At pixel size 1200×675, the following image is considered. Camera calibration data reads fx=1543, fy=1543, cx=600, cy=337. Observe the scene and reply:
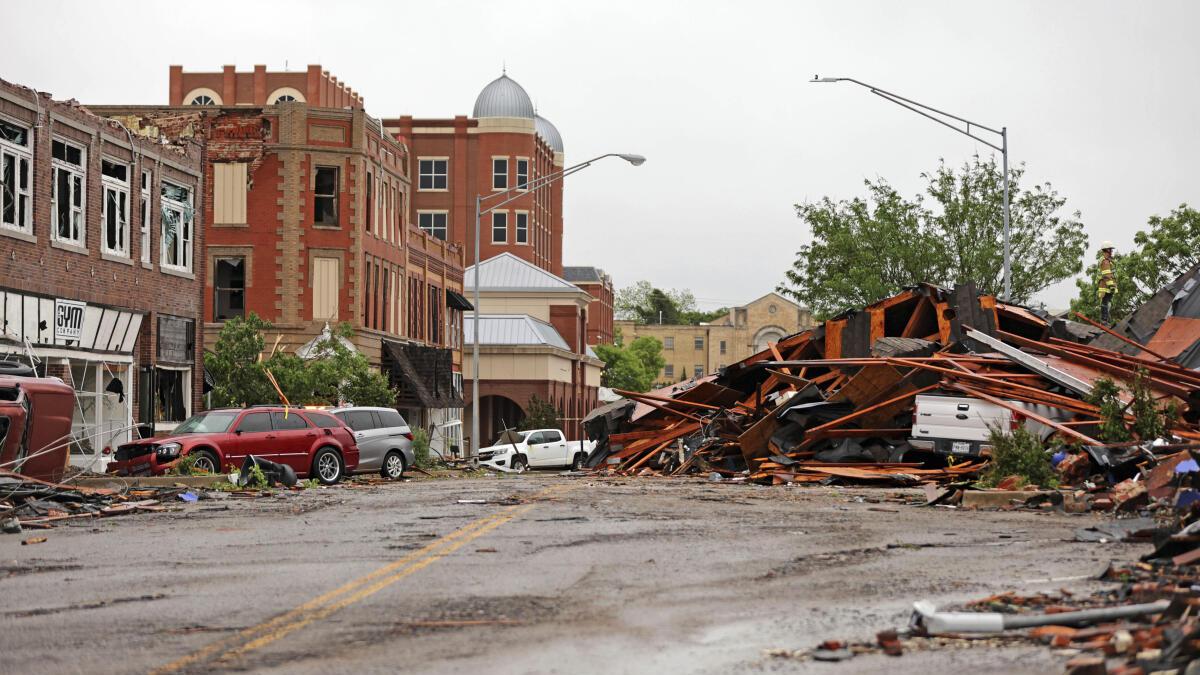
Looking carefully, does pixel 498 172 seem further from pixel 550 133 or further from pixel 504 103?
pixel 550 133

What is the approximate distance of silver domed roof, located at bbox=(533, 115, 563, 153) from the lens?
400 ft

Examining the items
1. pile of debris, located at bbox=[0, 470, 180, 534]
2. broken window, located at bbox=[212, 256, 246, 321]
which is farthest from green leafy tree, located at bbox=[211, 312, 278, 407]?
pile of debris, located at bbox=[0, 470, 180, 534]

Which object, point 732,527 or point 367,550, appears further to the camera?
point 732,527

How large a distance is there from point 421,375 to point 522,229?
43.4 metres

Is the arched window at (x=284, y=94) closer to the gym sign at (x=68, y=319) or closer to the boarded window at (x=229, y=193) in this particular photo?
the boarded window at (x=229, y=193)

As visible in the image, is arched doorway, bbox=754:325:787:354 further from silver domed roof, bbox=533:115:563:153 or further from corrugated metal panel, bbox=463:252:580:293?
corrugated metal panel, bbox=463:252:580:293

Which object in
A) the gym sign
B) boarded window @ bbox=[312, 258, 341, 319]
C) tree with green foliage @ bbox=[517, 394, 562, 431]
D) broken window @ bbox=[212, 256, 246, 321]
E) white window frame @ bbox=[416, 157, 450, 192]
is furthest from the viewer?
white window frame @ bbox=[416, 157, 450, 192]

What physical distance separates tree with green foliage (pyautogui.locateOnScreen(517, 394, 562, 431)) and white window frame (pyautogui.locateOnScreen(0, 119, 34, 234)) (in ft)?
140

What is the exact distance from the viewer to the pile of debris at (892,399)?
2461cm

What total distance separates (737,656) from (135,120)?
44.2 m

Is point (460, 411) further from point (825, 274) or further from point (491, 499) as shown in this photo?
point (491, 499)

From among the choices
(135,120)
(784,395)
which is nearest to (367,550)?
(784,395)

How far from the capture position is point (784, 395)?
31500 mm

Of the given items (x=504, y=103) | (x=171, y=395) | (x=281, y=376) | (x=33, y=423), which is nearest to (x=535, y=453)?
(x=281, y=376)
